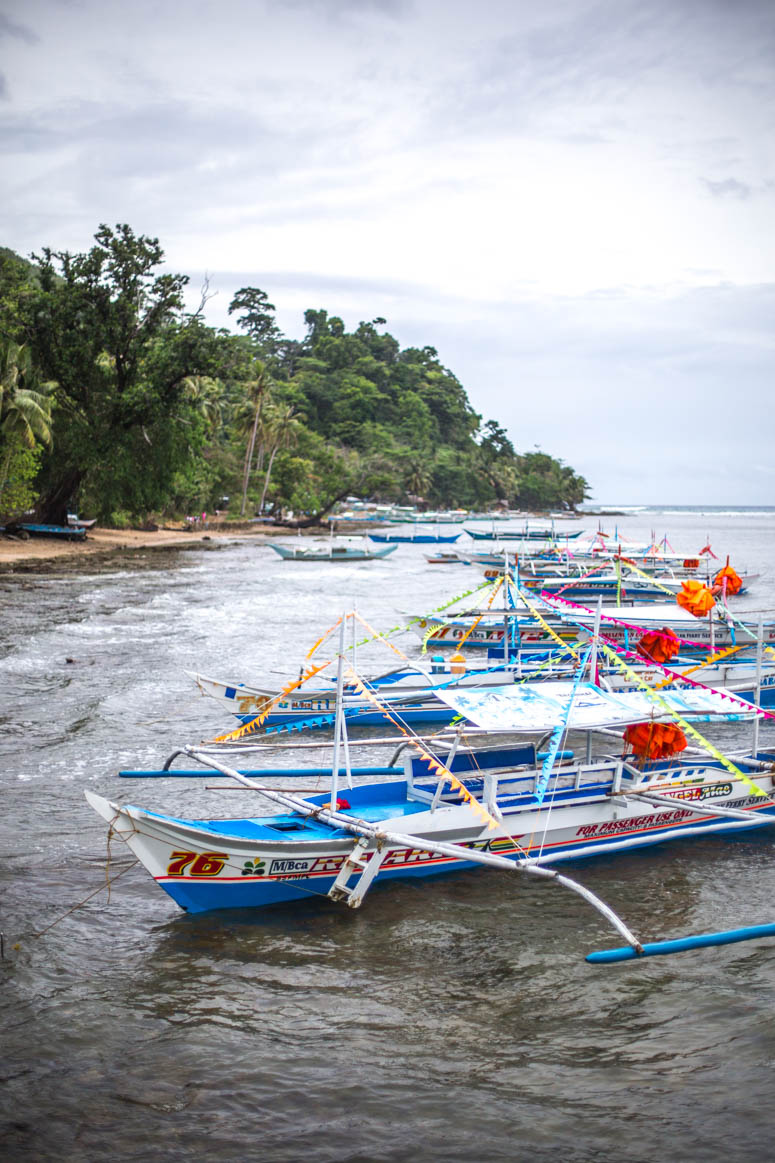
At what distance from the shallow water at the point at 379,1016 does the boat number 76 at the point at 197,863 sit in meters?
0.72

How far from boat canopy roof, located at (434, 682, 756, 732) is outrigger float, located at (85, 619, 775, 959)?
0.03 meters

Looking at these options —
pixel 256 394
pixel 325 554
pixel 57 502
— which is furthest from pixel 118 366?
pixel 256 394

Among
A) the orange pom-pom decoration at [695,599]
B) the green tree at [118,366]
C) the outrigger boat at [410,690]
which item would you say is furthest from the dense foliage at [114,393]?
the orange pom-pom decoration at [695,599]

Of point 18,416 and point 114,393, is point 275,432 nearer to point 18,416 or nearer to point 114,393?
point 114,393

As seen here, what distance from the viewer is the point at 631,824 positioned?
13164 millimetres

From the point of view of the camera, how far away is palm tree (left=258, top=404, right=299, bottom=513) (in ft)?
309

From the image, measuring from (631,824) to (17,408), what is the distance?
4247 cm

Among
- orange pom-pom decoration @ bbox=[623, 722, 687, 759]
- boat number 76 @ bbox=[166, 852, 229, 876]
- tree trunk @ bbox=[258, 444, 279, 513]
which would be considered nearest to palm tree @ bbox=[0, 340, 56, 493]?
boat number 76 @ bbox=[166, 852, 229, 876]

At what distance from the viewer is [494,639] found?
1171 inches

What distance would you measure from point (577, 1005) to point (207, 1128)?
3.93 meters

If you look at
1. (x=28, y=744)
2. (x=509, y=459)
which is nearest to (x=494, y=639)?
(x=28, y=744)

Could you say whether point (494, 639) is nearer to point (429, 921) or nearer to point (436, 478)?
point (429, 921)

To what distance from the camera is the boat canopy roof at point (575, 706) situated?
1196cm

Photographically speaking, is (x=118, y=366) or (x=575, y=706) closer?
(x=575, y=706)
